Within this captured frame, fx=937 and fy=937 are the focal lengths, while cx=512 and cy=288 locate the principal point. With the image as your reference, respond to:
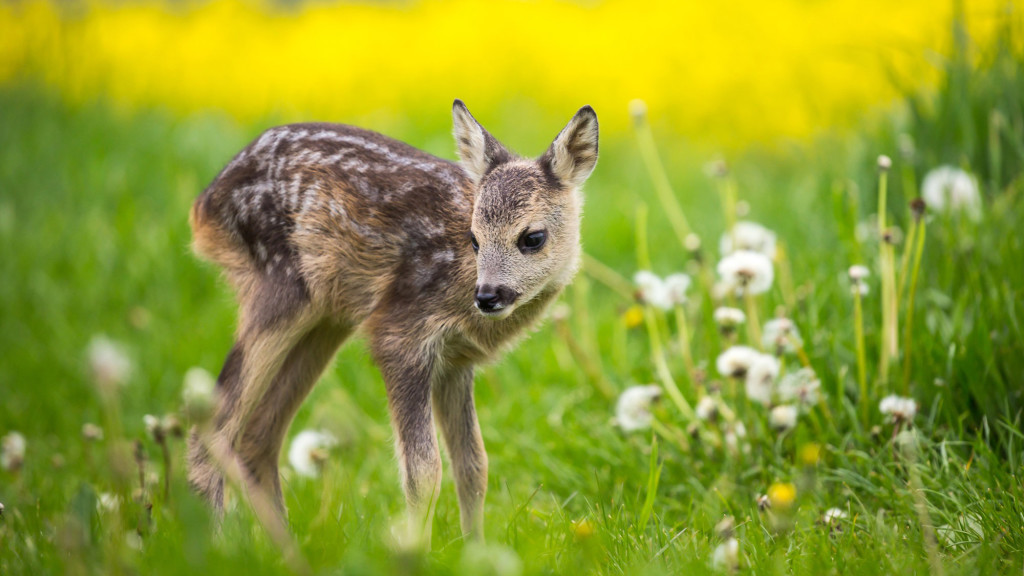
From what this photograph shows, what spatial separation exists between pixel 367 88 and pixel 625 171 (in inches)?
144

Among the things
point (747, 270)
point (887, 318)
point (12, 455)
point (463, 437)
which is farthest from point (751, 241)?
point (12, 455)

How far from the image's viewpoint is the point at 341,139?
4.30m

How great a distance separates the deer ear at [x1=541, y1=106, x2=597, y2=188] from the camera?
161 inches

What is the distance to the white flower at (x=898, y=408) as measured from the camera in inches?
176

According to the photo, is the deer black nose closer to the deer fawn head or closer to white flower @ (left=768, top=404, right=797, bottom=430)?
the deer fawn head

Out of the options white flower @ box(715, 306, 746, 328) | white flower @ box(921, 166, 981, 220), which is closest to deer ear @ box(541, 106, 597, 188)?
white flower @ box(715, 306, 746, 328)

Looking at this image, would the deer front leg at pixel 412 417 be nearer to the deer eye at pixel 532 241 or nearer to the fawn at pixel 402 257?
the fawn at pixel 402 257

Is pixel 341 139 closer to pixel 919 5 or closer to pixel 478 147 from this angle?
pixel 478 147

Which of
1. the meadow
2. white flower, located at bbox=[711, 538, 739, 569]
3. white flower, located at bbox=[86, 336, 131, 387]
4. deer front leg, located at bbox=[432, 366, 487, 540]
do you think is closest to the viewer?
white flower, located at bbox=[86, 336, 131, 387]

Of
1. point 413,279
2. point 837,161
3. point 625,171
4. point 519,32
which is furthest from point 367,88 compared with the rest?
point 413,279

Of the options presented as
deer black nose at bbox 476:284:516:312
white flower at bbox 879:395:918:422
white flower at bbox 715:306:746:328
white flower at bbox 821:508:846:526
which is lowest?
white flower at bbox 821:508:846:526

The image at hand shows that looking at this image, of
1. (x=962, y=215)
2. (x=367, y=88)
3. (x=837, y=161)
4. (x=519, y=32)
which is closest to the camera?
(x=962, y=215)

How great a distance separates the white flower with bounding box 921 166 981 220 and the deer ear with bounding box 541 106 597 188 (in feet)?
8.66

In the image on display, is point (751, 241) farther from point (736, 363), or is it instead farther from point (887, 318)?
point (736, 363)
